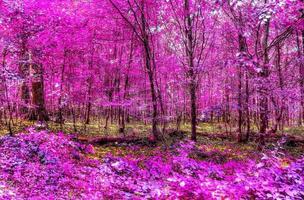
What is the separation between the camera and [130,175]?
305 inches

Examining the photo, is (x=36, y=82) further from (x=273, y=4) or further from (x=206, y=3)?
(x=273, y=4)

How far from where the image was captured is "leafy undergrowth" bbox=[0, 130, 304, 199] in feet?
16.3

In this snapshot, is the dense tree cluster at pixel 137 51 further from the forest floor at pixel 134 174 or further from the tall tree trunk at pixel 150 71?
the forest floor at pixel 134 174

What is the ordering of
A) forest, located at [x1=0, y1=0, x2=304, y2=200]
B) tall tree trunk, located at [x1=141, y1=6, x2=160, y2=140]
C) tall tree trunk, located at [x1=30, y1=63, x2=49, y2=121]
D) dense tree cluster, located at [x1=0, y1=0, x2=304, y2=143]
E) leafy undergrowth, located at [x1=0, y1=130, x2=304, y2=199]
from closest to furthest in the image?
1. leafy undergrowth, located at [x1=0, y1=130, x2=304, y2=199]
2. forest, located at [x1=0, y1=0, x2=304, y2=200]
3. dense tree cluster, located at [x1=0, y1=0, x2=304, y2=143]
4. tall tree trunk, located at [x1=141, y1=6, x2=160, y2=140]
5. tall tree trunk, located at [x1=30, y1=63, x2=49, y2=121]

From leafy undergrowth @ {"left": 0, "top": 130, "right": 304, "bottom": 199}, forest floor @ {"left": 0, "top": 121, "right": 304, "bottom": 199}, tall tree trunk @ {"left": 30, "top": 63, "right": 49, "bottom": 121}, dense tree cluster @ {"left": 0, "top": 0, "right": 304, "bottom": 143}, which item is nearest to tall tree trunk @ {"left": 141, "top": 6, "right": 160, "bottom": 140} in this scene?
dense tree cluster @ {"left": 0, "top": 0, "right": 304, "bottom": 143}

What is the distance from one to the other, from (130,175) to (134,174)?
110mm

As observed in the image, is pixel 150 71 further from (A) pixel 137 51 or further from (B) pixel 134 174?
(A) pixel 137 51

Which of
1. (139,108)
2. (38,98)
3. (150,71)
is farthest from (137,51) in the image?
(150,71)

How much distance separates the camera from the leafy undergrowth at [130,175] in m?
4.97

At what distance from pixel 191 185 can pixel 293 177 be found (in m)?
1.97

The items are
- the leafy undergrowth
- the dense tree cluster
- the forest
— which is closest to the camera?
the leafy undergrowth

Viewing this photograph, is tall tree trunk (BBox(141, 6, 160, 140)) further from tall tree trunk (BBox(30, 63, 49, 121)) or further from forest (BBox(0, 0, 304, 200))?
tall tree trunk (BBox(30, 63, 49, 121))

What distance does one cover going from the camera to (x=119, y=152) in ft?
34.9

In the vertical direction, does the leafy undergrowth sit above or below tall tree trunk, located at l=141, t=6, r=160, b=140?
below
